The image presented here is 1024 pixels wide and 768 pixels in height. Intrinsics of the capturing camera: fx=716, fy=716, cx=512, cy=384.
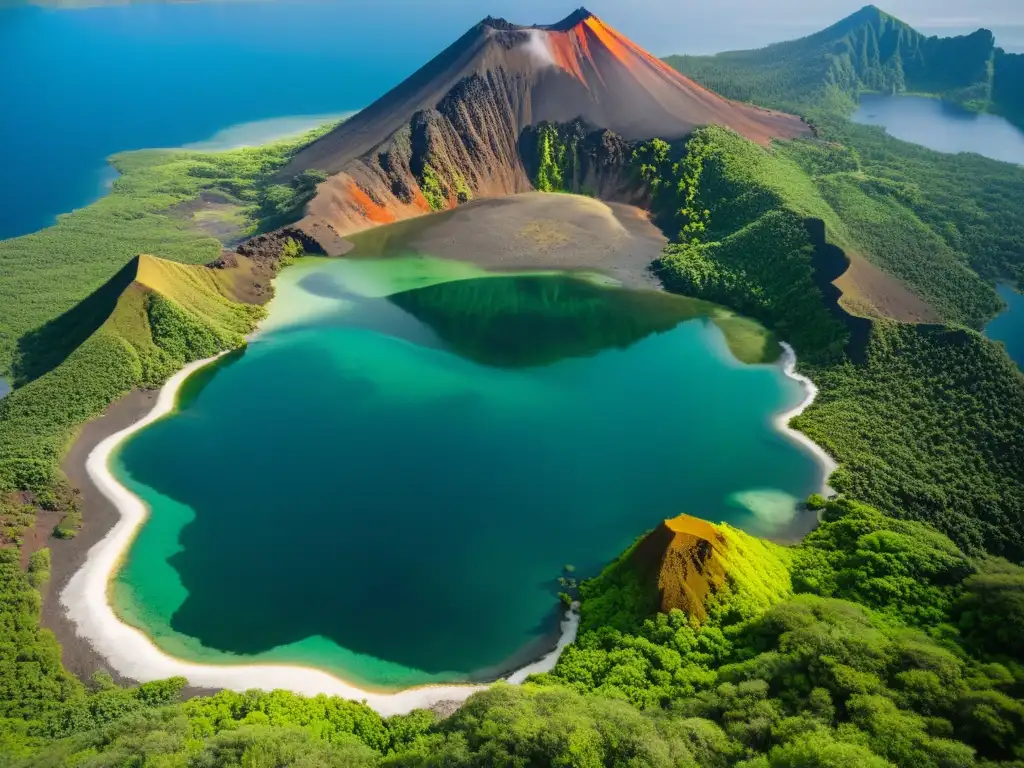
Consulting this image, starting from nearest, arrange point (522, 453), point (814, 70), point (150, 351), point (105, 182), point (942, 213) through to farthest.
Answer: point (522, 453), point (150, 351), point (942, 213), point (105, 182), point (814, 70)

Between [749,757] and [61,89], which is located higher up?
[61,89]

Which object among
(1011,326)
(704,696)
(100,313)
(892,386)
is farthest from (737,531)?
(100,313)

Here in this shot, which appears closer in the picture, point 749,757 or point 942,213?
point 749,757

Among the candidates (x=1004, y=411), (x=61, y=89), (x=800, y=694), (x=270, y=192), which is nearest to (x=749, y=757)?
(x=800, y=694)

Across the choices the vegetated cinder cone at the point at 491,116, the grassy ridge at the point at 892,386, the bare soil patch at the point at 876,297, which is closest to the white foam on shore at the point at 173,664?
the grassy ridge at the point at 892,386

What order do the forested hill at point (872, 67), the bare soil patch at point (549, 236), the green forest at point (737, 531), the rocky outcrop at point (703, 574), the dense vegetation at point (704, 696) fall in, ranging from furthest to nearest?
the forested hill at point (872, 67) < the bare soil patch at point (549, 236) < the rocky outcrop at point (703, 574) < the green forest at point (737, 531) < the dense vegetation at point (704, 696)

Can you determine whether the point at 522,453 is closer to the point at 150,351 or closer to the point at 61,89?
the point at 150,351

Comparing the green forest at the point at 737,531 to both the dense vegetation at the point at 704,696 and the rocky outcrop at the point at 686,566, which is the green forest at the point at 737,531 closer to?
the dense vegetation at the point at 704,696
